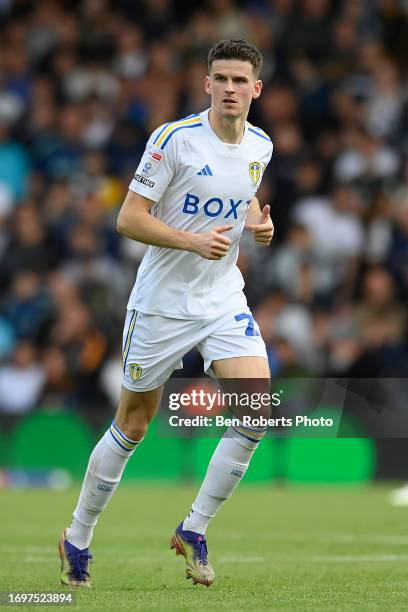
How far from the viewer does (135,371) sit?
6.86m

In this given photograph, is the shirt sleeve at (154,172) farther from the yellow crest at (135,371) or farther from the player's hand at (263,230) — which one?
the yellow crest at (135,371)

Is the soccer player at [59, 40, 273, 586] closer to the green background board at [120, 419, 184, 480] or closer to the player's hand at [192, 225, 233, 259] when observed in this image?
the player's hand at [192, 225, 233, 259]

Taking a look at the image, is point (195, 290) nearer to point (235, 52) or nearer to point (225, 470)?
point (225, 470)

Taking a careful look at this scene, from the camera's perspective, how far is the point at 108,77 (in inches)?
727

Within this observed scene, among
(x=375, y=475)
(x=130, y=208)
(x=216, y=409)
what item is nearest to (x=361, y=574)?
(x=216, y=409)

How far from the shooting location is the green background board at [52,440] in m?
15.2

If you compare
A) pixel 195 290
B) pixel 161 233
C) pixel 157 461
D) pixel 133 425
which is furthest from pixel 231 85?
pixel 157 461

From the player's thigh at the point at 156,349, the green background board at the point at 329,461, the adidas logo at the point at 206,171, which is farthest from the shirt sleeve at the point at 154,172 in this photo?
the green background board at the point at 329,461

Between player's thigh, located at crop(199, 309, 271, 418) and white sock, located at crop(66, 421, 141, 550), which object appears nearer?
player's thigh, located at crop(199, 309, 271, 418)

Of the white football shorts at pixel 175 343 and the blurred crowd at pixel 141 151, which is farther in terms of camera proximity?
the blurred crowd at pixel 141 151

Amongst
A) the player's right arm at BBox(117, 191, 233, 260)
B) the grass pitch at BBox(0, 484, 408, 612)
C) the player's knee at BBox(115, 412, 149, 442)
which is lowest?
the grass pitch at BBox(0, 484, 408, 612)

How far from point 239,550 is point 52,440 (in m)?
6.59

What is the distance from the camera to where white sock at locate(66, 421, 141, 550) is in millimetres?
6984

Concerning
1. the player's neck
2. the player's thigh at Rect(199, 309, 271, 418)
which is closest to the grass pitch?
the player's thigh at Rect(199, 309, 271, 418)
